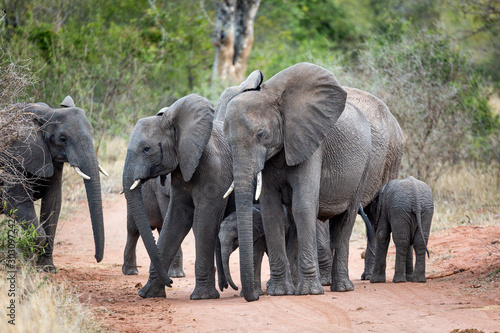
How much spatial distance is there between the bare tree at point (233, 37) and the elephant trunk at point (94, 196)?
49.7 ft

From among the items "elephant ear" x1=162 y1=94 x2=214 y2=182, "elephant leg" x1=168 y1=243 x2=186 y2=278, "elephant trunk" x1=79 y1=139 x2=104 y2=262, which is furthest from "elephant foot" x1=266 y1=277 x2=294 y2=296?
"elephant leg" x1=168 y1=243 x2=186 y2=278

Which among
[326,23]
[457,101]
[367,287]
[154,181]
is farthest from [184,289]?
[326,23]

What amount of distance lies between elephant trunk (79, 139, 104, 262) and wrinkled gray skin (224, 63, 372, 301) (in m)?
1.99

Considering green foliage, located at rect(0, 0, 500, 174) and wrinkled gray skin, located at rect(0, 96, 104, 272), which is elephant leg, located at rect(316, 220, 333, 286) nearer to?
wrinkled gray skin, located at rect(0, 96, 104, 272)

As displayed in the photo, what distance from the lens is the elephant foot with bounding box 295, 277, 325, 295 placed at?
307 inches

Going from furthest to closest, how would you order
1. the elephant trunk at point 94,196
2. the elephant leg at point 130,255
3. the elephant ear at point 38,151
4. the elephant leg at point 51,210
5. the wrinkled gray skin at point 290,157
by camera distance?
the elephant leg at point 130,255, the elephant leg at point 51,210, the elephant ear at point 38,151, the elephant trunk at point 94,196, the wrinkled gray skin at point 290,157

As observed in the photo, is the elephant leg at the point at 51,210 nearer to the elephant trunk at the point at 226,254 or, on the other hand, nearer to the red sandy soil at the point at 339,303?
the red sandy soil at the point at 339,303

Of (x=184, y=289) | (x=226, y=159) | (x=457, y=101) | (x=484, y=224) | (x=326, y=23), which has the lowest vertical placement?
(x=184, y=289)

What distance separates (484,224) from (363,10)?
21.9 m

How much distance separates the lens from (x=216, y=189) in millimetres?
8148

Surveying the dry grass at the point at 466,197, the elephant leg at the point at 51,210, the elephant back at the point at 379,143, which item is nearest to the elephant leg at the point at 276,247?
the elephant back at the point at 379,143

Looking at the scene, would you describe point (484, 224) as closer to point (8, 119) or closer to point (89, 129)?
point (89, 129)

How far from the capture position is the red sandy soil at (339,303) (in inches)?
253

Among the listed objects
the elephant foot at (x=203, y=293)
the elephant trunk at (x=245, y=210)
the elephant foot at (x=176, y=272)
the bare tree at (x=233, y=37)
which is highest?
the bare tree at (x=233, y=37)
